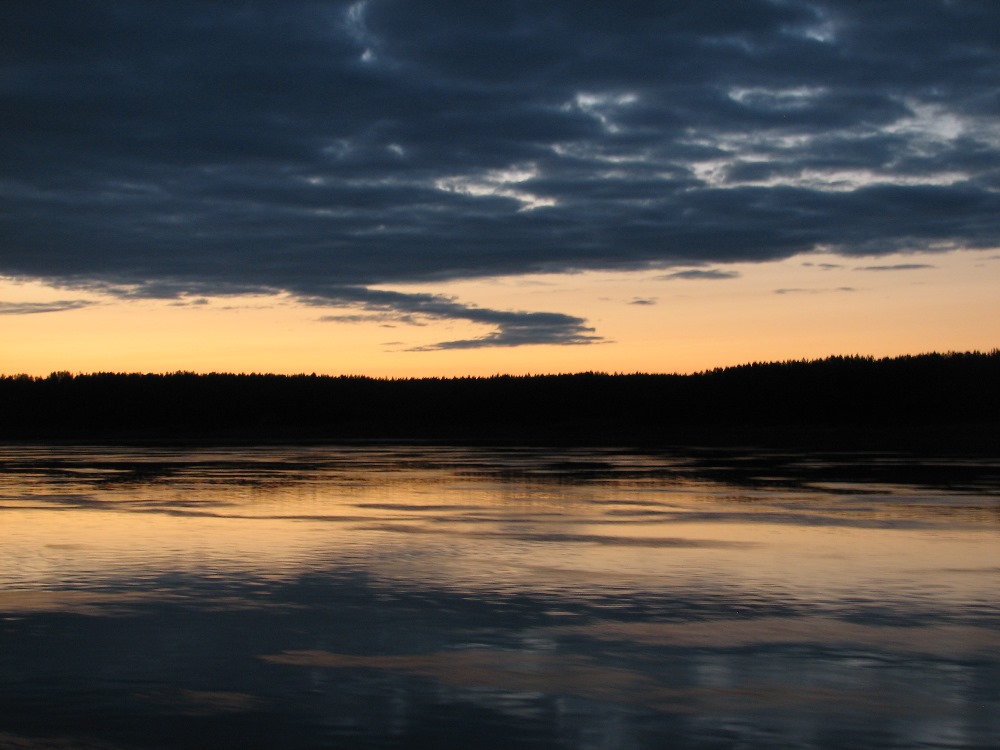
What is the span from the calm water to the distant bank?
5133cm

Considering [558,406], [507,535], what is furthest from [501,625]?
[558,406]

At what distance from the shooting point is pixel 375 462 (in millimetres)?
39312

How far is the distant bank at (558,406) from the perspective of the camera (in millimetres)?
79875

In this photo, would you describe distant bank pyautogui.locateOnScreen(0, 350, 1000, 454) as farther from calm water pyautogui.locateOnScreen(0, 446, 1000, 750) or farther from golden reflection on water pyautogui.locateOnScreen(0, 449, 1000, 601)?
calm water pyautogui.locateOnScreen(0, 446, 1000, 750)

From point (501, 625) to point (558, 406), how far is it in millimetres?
85781

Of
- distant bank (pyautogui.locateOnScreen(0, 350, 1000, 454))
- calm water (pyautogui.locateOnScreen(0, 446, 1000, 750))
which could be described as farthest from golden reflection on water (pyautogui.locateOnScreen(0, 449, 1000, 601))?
distant bank (pyautogui.locateOnScreen(0, 350, 1000, 454))

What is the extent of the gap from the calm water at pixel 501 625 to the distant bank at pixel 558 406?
51328mm

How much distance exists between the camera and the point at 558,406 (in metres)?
95.4

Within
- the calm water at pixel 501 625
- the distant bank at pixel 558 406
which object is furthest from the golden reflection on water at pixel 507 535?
the distant bank at pixel 558 406

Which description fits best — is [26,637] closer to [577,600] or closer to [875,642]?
[577,600]

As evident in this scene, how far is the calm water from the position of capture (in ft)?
22.6

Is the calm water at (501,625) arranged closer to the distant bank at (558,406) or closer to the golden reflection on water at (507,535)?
the golden reflection on water at (507,535)

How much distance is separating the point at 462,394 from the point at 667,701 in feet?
312

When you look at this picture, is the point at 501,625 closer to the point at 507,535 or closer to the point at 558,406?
the point at 507,535
